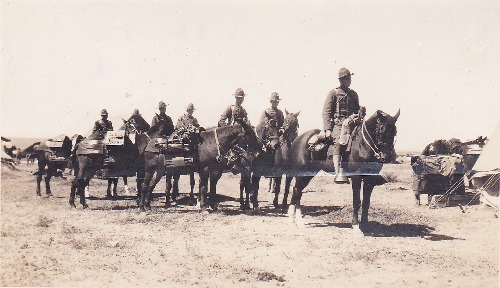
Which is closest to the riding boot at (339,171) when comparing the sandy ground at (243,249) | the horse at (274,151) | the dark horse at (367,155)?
the dark horse at (367,155)

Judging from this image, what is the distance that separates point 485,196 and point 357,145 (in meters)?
5.59

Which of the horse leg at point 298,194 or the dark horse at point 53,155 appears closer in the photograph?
the horse leg at point 298,194

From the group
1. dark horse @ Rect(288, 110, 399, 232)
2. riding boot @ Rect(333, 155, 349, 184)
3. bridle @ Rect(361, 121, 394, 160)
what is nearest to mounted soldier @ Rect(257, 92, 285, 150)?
dark horse @ Rect(288, 110, 399, 232)

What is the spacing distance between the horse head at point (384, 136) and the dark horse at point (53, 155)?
37.6 feet

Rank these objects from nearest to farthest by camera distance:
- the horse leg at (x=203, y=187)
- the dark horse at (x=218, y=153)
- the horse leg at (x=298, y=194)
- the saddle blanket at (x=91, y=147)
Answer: the horse leg at (x=298, y=194) < the dark horse at (x=218, y=153) < the horse leg at (x=203, y=187) < the saddle blanket at (x=91, y=147)

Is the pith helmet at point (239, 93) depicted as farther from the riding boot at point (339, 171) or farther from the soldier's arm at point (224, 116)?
the riding boot at point (339, 171)


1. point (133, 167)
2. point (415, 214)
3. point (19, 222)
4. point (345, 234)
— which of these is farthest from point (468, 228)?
point (19, 222)

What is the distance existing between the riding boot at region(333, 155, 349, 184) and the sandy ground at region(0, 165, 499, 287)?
4.00ft

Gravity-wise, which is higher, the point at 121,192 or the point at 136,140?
the point at 136,140

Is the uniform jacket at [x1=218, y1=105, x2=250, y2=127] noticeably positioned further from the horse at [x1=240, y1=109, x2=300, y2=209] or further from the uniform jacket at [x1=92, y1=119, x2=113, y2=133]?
the uniform jacket at [x1=92, y1=119, x2=113, y2=133]

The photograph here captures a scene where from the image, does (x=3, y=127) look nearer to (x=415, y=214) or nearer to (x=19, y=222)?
(x=19, y=222)

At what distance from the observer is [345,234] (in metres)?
9.12

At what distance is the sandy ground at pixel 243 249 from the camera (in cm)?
622

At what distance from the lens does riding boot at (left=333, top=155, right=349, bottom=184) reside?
8898mm
